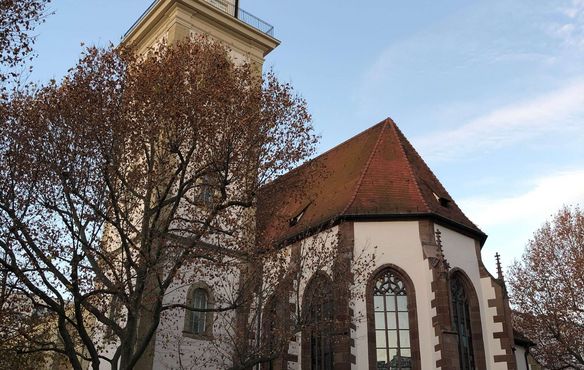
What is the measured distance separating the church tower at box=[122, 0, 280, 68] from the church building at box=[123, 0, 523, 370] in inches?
294

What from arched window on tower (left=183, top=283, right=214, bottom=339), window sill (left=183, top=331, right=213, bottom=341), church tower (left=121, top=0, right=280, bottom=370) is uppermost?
church tower (left=121, top=0, right=280, bottom=370)

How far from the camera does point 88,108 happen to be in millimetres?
11844

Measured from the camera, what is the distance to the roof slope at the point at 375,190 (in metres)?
17.8

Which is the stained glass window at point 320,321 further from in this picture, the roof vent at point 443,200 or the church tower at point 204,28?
the church tower at point 204,28

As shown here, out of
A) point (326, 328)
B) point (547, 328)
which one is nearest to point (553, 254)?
point (547, 328)

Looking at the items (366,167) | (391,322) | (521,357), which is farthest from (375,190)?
(521,357)

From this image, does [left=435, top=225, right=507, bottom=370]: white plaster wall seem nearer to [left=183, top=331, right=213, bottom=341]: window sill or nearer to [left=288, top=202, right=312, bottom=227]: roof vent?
[left=288, top=202, right=312, bottom=227]: roof vent

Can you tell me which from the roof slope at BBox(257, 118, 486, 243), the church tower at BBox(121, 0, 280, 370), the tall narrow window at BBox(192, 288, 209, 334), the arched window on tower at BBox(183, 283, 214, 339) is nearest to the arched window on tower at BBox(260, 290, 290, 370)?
the roof slope at BBox(257, 118, 486, 243)

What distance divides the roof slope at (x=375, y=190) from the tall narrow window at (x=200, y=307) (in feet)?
9.60

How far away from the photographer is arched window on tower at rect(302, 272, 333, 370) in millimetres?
14078

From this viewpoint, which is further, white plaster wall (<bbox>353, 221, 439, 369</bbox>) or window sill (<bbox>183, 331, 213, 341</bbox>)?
window sill (<bbox>183, 331, 213, 341</bbox>)

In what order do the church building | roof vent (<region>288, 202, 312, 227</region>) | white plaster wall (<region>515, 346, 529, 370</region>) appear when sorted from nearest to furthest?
the church building
roof vent (<region>288, 202, 312, 227</region>)
white plaster wall (<region>515, 346, 529, 370</region>)

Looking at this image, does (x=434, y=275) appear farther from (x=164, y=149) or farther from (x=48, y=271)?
(x=48, y=271)

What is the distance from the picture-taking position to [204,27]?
23.5m
